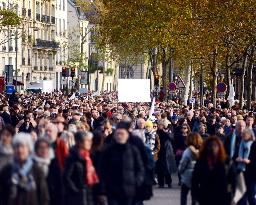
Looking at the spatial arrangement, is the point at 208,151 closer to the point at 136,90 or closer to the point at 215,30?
the point at 136,90

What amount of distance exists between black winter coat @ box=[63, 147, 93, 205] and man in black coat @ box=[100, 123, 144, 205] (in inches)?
17.6

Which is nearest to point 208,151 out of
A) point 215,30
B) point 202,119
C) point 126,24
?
point 202,119

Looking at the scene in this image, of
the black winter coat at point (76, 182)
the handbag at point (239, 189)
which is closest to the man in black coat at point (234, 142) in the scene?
the handbag at point (239, 189)

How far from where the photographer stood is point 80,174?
696 inches

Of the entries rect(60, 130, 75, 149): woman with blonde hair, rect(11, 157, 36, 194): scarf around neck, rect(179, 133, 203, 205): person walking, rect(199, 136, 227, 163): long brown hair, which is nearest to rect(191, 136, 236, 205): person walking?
rect(199, 136, 227, 163): long brown hair

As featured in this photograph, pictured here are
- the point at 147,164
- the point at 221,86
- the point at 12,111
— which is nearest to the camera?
the point at 147,164

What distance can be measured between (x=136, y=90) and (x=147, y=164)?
95.9ft

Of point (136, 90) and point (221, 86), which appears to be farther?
point (221, 86)

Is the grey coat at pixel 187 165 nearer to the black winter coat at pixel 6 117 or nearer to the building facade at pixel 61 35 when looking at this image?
the black winter coat at pixel 6 117

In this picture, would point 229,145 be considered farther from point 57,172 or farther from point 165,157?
point 165,157

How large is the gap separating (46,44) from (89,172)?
116232mm

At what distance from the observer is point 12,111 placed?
133 feet

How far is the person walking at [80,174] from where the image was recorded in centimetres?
1758

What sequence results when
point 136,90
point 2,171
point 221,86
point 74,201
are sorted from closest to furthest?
1. point 2,171
2. point 74,201
3. point 136,90
4. point 221,86
